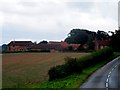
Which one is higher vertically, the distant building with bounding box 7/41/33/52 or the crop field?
the distant building with bounding box 7/41/33/52

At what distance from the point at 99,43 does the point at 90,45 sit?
366cm

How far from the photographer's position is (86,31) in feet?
533

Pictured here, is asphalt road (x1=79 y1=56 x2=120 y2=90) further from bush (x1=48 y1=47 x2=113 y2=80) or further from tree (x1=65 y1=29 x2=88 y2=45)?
tree (x1=65 y1=29 x2=88 y2=45)

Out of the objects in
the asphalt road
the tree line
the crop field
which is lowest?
the crop field

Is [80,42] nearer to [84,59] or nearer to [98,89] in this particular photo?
[84,59]

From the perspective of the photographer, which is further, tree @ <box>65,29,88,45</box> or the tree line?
tree @ <box>65,29,88,45</box>

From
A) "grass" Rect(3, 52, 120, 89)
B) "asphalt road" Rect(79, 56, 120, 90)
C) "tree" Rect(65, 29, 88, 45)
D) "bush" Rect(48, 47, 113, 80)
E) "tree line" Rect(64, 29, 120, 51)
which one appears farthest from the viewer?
"tree" Rect(65, 29, 88, 45)

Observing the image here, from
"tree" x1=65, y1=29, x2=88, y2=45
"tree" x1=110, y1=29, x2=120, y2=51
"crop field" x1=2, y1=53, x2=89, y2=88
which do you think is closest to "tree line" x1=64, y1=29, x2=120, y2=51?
"tree" x1=65, y1=29, x2=88, y2=45

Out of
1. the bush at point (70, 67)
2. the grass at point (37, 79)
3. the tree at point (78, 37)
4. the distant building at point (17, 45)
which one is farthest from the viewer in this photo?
the distant building at point (17, 45)

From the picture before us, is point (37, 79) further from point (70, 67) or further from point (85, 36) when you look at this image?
point (85, 36)

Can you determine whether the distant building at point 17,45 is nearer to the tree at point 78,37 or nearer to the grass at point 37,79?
the tree at point 78,37

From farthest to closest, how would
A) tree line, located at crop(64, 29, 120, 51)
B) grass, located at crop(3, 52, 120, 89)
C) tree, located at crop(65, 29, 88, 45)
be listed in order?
tree, located at crop(65, 29, 88, 45), tree line, located at crop(64, 29, 120, 51), grass, located at crop(3, 52, 120, 89)

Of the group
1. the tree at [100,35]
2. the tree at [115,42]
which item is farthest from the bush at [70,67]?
the tree at [100,35]

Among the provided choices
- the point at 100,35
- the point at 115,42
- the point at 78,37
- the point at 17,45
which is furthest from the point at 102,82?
the point at 17,45
